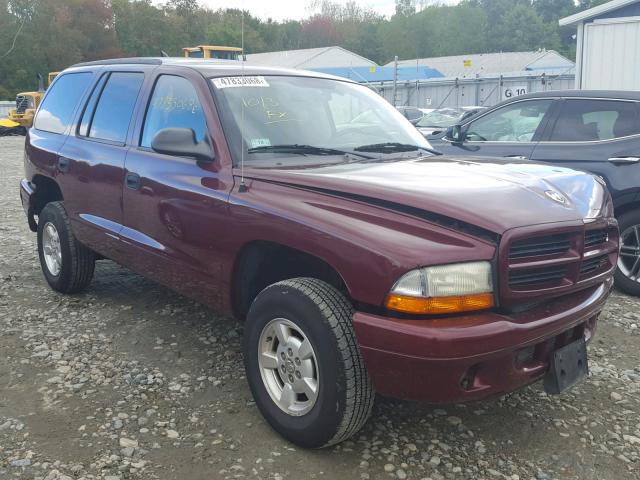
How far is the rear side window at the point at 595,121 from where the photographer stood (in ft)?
18.0

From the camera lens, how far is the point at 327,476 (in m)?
2.82

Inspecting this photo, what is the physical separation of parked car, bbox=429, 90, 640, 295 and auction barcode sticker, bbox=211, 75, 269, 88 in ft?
7.35

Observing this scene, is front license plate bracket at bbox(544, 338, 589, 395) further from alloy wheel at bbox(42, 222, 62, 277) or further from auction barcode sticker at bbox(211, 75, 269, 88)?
alloy wheel at bbox(42, 222, 62, 277)

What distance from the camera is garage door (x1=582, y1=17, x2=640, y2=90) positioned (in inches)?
470

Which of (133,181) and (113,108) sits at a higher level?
(113,108)

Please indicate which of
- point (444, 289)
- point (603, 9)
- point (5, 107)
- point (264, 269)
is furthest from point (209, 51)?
point (444, 289)

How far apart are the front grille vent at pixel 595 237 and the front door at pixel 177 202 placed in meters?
1.78

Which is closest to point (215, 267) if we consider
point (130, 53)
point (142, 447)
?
point (142, 447)

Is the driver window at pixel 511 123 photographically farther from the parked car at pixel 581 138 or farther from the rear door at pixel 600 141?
the rear door at pixel 600 141

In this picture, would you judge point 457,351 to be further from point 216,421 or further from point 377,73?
point 377,73

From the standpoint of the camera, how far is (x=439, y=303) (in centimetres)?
252

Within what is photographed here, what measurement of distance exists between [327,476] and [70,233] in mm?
3135

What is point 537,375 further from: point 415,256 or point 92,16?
point 92,16

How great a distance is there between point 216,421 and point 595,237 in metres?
2.11
